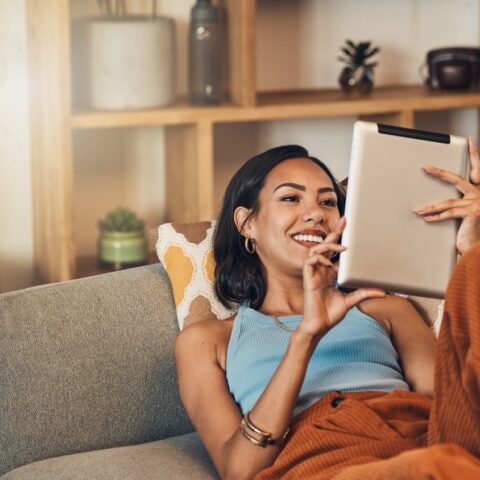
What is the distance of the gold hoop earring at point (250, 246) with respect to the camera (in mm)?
2072

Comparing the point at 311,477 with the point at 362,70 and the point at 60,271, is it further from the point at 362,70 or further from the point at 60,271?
the point at 362,70

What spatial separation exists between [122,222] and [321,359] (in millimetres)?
1145

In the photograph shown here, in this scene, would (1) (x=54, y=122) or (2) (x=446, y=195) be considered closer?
(2) (x=446, y=195)

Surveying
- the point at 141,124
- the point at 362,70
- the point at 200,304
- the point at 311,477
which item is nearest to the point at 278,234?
the point at 200,304

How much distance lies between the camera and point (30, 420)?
6.01 ft

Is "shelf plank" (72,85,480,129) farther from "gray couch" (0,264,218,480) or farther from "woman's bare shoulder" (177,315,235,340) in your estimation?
"woman's bare shoulder" (177,315,235,340)

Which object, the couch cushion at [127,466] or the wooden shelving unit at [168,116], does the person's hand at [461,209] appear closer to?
the couch cushion at [127,466]

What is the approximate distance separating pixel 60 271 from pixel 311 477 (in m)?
1.31

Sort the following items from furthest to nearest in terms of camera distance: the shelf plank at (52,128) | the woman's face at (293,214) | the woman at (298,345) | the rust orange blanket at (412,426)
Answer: the shelf plank at (52,128) → the woman's face at (293,214) → the woman at (298,345) → the rust orange blanket at (412,426)

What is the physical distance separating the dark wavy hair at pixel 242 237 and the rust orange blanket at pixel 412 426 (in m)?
0.35

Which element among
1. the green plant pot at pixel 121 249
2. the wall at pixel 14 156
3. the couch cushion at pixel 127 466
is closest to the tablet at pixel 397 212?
the couch cushion at pixel 127 466

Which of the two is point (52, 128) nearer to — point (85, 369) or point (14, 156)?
point (14, 156)

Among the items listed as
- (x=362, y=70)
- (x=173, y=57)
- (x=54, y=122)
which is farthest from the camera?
(x=362, y=70)

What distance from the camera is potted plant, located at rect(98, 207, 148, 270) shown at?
2877mm
